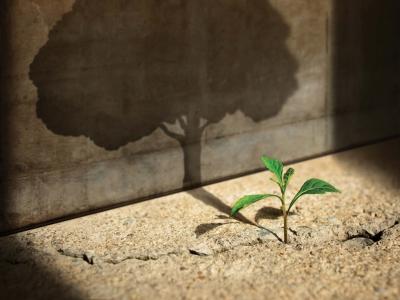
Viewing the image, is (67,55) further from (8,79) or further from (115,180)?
(115,180)

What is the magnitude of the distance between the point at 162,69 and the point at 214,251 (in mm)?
1404

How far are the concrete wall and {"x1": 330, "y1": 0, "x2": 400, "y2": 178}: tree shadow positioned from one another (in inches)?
0.6

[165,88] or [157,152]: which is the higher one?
[165,88]

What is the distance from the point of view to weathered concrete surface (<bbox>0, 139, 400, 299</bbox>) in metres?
3.06

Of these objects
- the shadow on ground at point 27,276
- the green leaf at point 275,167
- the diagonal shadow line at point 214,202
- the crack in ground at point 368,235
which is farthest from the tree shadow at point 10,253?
the crack in ground at point 368,235

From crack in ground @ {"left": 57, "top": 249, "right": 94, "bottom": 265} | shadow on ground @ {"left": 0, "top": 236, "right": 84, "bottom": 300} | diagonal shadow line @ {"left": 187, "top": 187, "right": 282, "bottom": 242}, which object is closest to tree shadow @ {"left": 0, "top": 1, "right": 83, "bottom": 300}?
shadow on ground @ {"left": 0, "top": 236, "right": 84, "bottom": 300}

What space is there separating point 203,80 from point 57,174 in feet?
4.27

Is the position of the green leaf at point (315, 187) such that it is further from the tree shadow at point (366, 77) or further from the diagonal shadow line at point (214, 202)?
the tree shadow at point (366, 77)

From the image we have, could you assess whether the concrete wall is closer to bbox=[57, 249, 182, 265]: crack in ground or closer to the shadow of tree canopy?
the shadow of tree canopy

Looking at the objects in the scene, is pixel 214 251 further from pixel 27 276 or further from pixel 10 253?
pixel 10 253

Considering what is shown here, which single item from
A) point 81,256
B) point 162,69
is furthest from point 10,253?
point 162,69

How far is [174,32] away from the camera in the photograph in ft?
13.5

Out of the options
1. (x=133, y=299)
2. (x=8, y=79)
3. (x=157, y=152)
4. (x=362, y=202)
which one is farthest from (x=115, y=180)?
(x=362, y=202)

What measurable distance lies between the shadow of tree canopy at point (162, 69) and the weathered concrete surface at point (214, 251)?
1.95 ft
